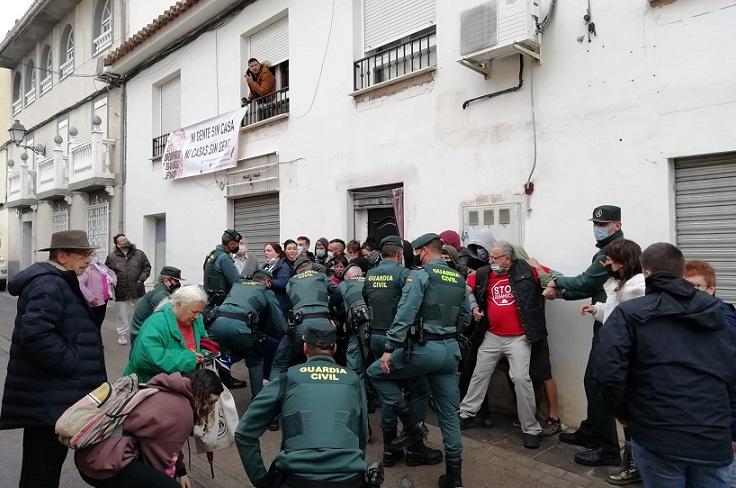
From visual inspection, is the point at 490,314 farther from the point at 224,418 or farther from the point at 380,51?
the point at 380,51

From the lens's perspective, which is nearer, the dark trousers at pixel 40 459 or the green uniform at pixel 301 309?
the dark trousers at pixel 40 459

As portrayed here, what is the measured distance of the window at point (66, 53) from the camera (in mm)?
15691

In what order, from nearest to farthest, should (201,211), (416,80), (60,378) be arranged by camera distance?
(60,378), (416,80), (201,211)

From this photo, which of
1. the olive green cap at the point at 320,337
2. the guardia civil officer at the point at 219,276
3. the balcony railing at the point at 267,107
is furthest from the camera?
the balcony railing at the point at 267,107

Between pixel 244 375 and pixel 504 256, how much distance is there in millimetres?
4232

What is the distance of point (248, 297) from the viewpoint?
507 cm

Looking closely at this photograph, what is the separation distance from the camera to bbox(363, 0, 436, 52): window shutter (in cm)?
651

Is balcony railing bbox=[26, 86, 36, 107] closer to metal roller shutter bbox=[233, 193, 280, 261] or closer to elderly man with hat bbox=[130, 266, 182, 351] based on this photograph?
metal roller shutter bbox=[233, 193, 280, 261]

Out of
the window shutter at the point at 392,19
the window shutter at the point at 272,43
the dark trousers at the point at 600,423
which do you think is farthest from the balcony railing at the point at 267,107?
the dark trousers at the point at 600,423

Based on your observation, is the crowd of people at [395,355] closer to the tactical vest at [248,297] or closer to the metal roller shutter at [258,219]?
the tactical vest at [248,297]

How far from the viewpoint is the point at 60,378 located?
290 cm

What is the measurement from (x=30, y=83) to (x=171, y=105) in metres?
11.2

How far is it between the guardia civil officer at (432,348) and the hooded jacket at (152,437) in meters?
1.64

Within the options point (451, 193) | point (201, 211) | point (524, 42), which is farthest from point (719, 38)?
point (201, 211)
